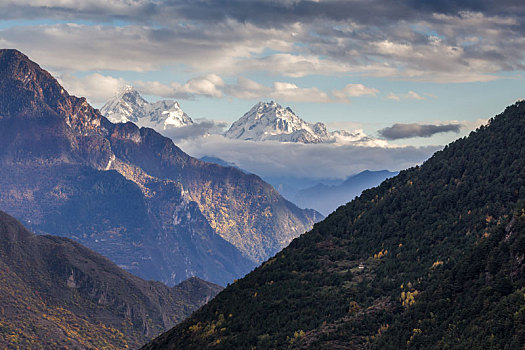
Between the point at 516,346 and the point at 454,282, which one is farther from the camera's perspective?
the point at 454,282

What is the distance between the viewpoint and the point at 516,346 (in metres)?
112

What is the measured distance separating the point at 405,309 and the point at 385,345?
75.7 ft

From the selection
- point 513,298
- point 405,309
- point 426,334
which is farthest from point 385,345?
point 513,298

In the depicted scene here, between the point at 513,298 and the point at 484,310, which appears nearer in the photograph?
the point at 513,298

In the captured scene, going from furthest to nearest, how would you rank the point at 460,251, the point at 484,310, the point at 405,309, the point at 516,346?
the point at 460,251, the point at 405,309, the point at 484,310, the point at 516,346

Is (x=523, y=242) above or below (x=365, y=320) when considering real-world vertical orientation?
above

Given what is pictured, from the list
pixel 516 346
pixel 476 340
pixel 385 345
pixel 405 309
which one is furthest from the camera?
pixel 405 309

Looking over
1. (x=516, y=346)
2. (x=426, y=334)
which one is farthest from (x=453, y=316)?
(x=516, y=346)

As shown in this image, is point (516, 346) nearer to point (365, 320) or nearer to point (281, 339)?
point (365, 320)

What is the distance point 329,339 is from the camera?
182625mm

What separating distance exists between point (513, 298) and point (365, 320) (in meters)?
62.7

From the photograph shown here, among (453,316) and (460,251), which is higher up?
(460,251)

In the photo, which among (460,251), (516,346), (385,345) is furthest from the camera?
(460,251)

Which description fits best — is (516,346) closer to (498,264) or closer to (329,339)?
(498,264)
